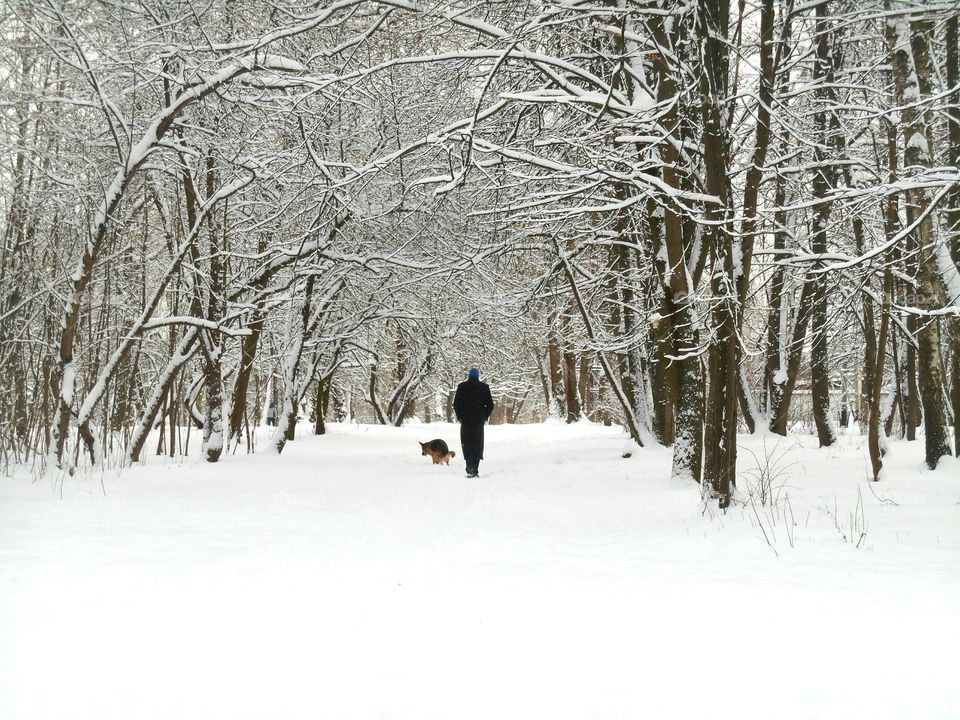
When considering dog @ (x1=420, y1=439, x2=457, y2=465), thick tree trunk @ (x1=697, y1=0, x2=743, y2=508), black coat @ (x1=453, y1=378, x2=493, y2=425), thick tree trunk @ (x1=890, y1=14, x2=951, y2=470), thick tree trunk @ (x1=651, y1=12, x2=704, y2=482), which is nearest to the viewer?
thick tree trunk @ (x1=697, y1=0, x2=743, y2=508)

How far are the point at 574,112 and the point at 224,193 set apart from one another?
5.42 m

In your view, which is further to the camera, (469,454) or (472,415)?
(472,415)

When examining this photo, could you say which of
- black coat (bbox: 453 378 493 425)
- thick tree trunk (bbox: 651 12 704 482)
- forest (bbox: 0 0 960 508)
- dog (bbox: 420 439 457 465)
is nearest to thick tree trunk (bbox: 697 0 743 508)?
forest (bbox: 0 0 960 508)

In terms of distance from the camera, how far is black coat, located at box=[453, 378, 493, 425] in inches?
512

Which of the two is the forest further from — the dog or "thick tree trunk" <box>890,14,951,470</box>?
the dog

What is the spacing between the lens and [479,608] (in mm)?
4344

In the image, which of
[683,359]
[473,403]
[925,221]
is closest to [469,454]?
[473,403]

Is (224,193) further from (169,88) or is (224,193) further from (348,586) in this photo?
(348,586)

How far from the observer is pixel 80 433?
10227mm

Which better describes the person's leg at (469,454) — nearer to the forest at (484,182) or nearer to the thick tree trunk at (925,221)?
the forest at (484,182)

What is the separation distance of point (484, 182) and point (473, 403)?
382cm

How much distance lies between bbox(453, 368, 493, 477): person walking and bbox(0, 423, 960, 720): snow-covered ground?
13.7ft

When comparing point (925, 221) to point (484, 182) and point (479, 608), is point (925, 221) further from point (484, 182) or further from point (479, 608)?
point (479, 608)

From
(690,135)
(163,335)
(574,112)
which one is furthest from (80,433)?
(163,335)
